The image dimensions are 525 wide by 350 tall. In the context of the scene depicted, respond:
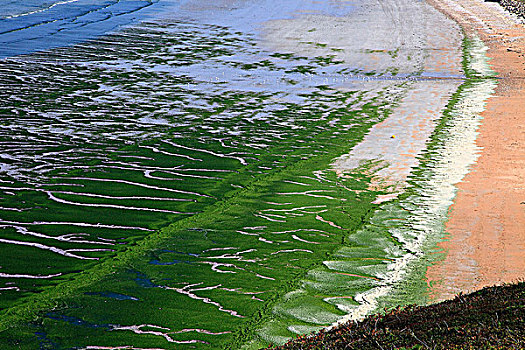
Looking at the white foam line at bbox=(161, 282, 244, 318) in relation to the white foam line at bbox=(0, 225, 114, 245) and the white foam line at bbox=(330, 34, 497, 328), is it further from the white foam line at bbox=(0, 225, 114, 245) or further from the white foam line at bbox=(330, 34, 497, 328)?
the white foam line at bbox=(0, 225, 114, 245)

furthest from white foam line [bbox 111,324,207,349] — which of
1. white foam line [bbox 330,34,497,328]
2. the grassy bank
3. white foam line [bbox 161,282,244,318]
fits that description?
white foam line [bbox 330,34,497,328]

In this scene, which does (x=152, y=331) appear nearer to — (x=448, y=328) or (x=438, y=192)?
(x=448, y=328)

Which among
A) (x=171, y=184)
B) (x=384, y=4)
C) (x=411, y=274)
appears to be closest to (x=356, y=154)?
(x=171, y=184)

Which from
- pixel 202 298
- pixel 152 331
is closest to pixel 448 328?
pixel 152 331

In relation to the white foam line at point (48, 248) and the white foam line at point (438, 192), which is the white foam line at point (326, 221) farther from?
the white foam line at point (48, 248)

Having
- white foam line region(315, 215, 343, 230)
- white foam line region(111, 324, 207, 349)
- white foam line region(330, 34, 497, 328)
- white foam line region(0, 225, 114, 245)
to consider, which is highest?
white foam line region(0, 225, 114, 245)
